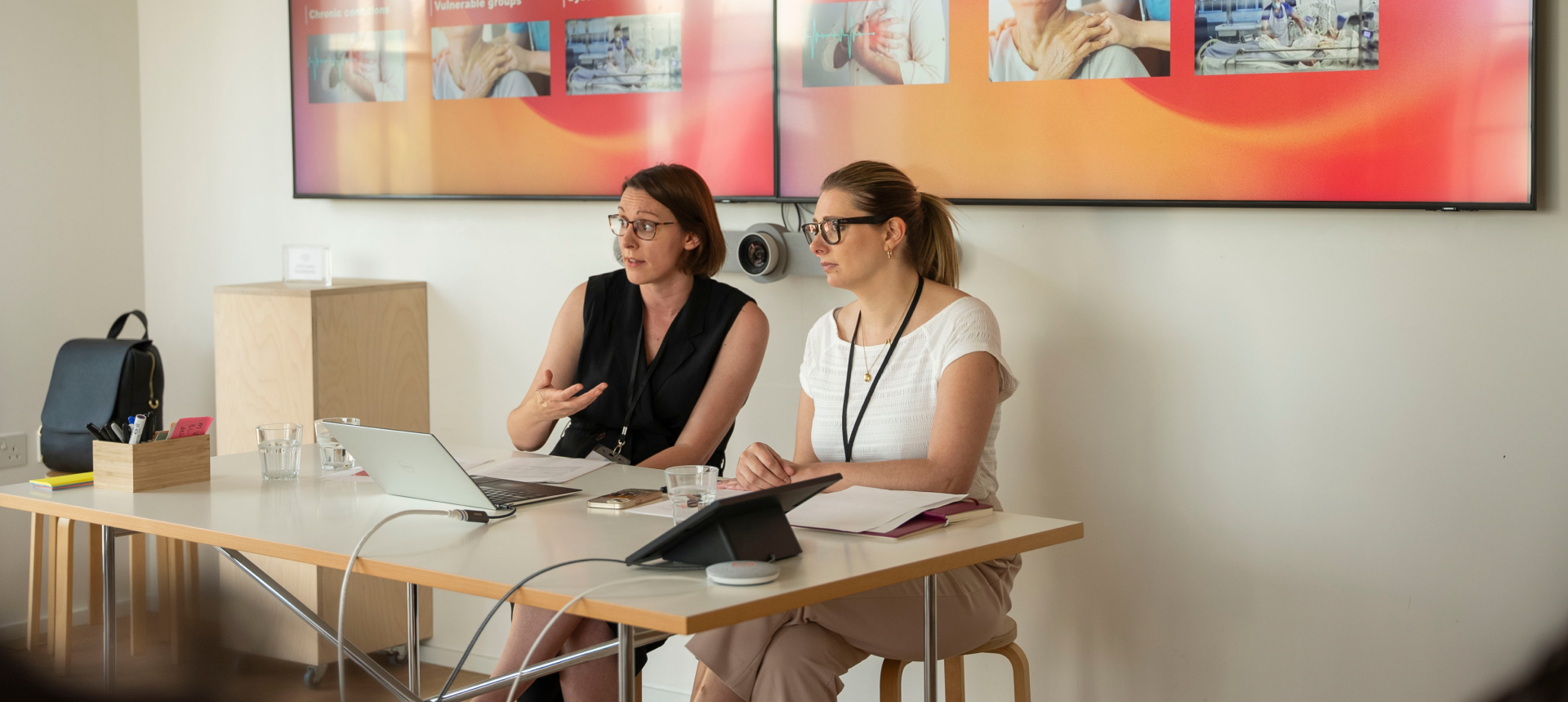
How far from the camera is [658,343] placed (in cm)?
283

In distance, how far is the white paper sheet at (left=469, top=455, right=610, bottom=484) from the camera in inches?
90.0

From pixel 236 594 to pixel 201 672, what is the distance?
3491mm

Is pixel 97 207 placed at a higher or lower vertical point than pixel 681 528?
higher

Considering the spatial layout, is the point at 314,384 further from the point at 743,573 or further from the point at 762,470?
the point at 743,573

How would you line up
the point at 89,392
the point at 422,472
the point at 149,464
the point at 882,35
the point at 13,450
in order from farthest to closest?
1. the point at 13,450
2. the point at 89,392
3. the point at 882,35
4. the point at 149,464
5. the point at 422,472

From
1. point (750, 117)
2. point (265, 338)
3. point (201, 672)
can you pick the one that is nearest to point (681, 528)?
point (201, 672)

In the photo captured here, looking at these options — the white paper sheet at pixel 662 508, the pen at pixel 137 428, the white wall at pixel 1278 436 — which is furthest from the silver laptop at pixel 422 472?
the white wall at pixel 1278 436

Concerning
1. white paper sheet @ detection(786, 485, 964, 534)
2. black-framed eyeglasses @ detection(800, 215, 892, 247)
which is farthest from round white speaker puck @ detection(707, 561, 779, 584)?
black-framed eyeglasses @ detection(800, 215, 892, 247)

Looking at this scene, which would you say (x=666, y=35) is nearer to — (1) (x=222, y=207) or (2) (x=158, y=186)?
(1) (x=222, y=207)

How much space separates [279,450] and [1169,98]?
1854 millimetres

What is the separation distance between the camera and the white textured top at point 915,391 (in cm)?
236

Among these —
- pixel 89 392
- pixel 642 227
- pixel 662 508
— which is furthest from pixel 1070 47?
pixel 89 392

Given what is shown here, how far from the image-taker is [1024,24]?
278cm

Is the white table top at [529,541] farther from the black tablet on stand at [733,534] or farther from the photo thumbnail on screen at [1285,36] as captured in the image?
the photo thumbnail on screen at [1285,36]
